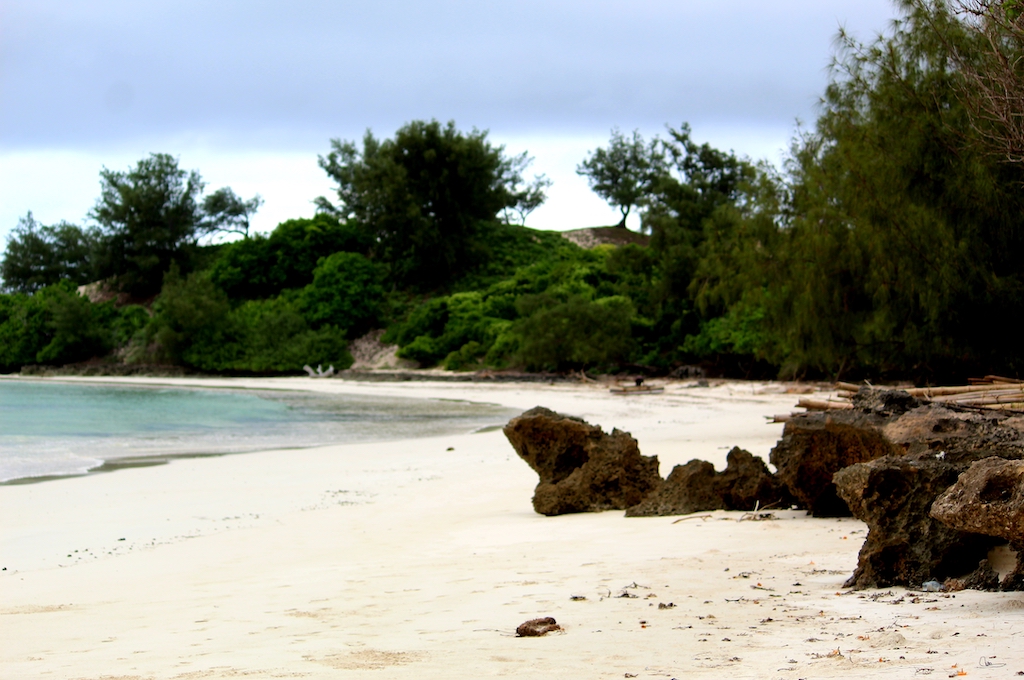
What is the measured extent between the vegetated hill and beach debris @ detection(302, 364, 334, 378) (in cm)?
2085

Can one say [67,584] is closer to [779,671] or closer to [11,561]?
[11,561]

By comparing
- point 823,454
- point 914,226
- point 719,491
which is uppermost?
point 914,226

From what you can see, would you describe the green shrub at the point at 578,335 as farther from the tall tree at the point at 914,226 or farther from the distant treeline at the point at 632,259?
the tall tree at the point at 914,226

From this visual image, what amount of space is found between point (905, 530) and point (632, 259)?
3105 centimetres

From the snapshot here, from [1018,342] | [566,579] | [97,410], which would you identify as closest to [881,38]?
[1018,342]

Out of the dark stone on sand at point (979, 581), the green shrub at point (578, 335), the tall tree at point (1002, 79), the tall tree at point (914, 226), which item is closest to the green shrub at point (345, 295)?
the green shrub at point (578, 335)

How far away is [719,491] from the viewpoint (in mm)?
7578

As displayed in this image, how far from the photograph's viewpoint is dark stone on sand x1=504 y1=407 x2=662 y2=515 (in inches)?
321

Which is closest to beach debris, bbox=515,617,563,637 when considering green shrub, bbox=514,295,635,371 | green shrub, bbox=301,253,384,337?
green shrub, bbox=514,295,635,371

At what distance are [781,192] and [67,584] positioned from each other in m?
16.5

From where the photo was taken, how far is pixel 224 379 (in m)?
42.2

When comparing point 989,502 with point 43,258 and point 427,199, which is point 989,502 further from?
point 43,258

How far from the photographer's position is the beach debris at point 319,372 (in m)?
39.8

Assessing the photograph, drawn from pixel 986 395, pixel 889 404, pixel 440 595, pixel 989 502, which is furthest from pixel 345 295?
pixel 989 502
